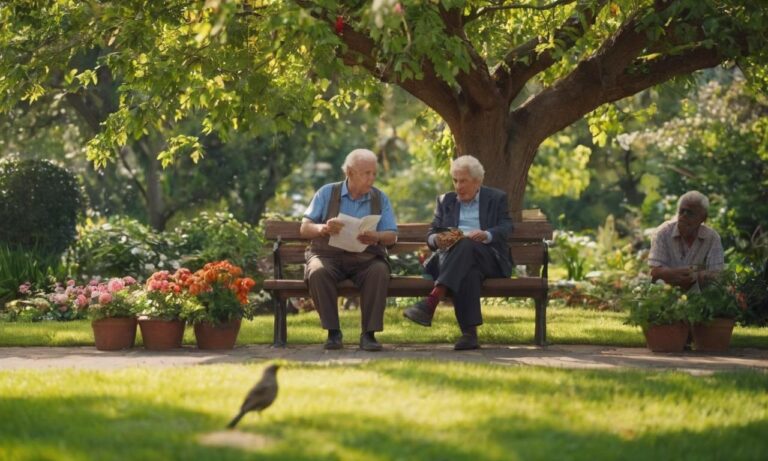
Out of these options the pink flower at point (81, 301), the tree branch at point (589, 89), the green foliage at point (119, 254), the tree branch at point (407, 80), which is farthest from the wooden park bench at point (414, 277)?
the green foliage at point (119, 254)

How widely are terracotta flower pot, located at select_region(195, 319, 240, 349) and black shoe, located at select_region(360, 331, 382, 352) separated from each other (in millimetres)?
1108

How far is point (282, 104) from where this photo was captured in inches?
492

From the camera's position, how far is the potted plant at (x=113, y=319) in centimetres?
1086

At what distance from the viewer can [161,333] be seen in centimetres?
1082

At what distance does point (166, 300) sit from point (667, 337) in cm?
413

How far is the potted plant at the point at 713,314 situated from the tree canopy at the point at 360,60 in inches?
92.2

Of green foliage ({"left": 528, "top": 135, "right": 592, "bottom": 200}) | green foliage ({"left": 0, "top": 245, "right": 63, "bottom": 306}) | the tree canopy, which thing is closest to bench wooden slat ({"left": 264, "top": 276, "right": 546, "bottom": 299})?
the tree canopy

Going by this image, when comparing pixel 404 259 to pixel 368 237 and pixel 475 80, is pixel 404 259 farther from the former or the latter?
pixel 368 237

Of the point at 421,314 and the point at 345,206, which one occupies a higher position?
A: the point at 345,206

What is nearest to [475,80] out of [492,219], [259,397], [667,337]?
[492,219]

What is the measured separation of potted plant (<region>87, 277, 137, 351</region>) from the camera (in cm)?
1086

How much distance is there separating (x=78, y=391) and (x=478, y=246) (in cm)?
416

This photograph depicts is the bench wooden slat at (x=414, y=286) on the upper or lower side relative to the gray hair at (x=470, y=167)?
lower

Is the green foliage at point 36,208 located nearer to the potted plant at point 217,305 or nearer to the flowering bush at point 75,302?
the flowering bush at point 75,302
